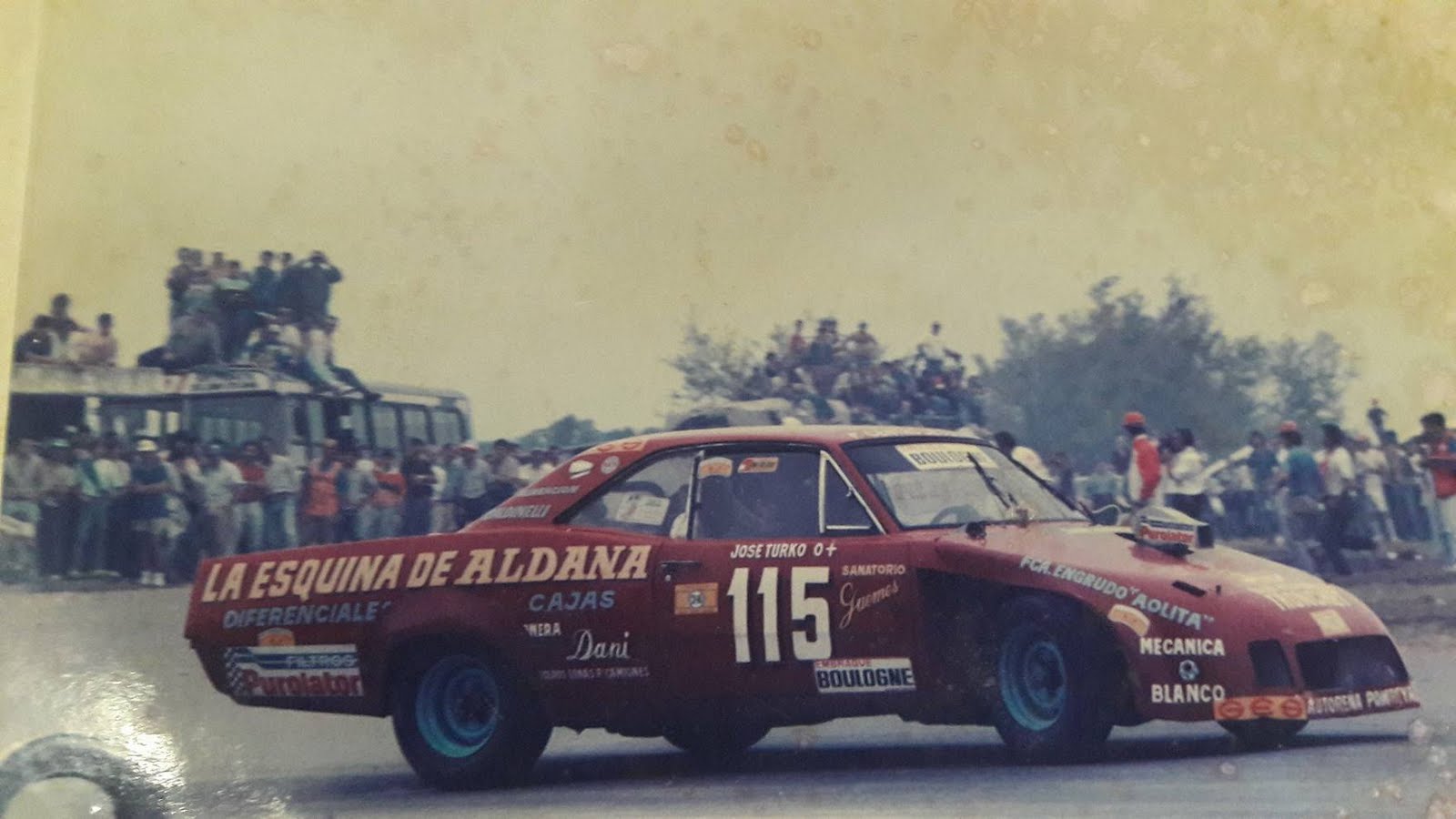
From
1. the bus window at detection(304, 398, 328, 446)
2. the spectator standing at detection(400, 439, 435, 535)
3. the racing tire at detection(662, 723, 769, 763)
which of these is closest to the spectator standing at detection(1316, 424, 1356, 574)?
the racing tire at detection(662, 723, 769, 763)

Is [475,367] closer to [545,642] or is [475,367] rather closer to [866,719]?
[545,642]

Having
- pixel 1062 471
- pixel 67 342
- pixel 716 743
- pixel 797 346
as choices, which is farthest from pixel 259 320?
pixel 1062 471

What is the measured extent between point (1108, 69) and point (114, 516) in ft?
A: 15.4

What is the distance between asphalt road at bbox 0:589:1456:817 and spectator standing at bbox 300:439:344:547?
590 mm

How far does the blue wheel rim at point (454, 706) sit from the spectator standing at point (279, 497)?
995mm

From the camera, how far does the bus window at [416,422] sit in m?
6.51

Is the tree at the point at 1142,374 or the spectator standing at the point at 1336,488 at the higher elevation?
the tree at the point at 1142,374


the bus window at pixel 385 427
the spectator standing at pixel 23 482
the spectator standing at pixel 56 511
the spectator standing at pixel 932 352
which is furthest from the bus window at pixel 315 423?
the spectator standing at pixel 932 352

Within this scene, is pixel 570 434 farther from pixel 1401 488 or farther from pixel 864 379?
pixel 1401 488

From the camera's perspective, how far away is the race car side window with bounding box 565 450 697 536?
5.49 meters

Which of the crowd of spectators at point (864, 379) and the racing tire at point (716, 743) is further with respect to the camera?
the crowd of spectators at point (864, 379)

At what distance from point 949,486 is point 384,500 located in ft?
7.93

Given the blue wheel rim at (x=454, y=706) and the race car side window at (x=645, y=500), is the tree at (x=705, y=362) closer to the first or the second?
the race car side window at (x=645, y=500)

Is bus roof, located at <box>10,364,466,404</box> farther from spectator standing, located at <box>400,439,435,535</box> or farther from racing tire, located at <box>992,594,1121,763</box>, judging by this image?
racing tire, located at <box>992,594,1121,763</box>
